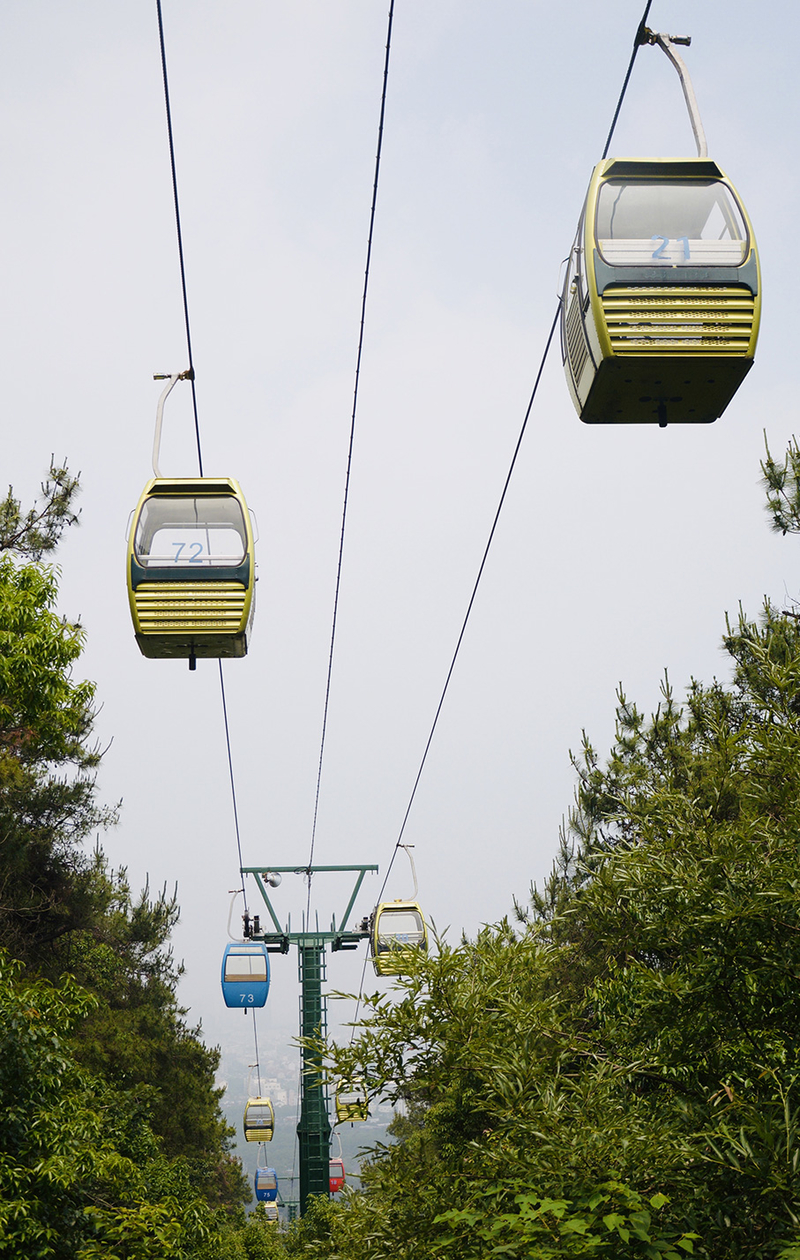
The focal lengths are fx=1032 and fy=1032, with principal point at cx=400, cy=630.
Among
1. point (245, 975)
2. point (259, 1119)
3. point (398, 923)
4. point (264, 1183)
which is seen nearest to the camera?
point (398, 923)

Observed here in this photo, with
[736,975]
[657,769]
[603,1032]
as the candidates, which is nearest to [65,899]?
[657,769]

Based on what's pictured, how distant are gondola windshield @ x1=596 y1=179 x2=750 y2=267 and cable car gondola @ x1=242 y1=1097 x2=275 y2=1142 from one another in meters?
30.0

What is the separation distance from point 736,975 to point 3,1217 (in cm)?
503

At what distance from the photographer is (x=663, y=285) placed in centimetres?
443

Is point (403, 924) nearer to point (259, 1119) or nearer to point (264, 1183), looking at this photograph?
point (259, 1119)

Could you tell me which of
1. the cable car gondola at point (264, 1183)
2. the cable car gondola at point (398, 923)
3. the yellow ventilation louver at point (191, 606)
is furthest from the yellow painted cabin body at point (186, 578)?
the cable car gondola at point (264, 1183)

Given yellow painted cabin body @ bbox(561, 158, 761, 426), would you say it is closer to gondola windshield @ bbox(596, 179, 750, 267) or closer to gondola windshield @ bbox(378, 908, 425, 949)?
gondola windshield @ bbox(596, 179, 750, 267)

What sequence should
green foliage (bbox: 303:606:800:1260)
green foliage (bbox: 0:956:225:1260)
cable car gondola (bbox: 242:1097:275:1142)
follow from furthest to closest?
cable car gondola (bbox: 242:1097:275:1142) < green foliage (bbox: 0:956:225:1260) < green foliage (bbox: 303:606:800:1260)

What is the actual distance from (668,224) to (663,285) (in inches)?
18.6

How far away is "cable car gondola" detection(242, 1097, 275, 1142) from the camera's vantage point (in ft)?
98.7

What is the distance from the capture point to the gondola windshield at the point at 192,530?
6.71m

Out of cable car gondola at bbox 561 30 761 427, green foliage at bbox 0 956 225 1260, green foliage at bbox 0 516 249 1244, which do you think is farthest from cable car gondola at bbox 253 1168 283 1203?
cable car gondola at bbox 561 30 761 427

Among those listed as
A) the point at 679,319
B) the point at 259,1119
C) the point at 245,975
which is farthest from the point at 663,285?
the point at 259,1119

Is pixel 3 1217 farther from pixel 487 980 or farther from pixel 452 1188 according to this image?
pixel 487 980
